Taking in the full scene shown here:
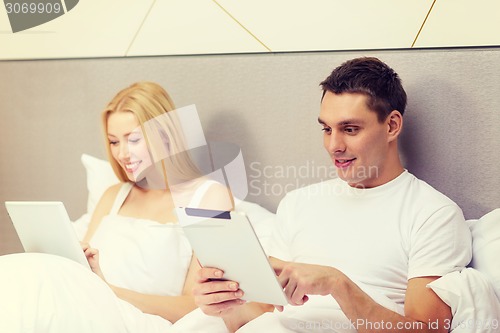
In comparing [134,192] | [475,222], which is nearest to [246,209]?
[134,192]

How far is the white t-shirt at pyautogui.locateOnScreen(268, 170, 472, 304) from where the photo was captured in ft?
5.08

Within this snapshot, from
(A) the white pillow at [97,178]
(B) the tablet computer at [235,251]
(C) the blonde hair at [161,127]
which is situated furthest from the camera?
(A) the white pillow at [97,178]

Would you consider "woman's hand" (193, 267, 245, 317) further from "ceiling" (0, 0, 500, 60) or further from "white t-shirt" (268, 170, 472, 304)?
"ceiling" (0, 0, 500, 60)

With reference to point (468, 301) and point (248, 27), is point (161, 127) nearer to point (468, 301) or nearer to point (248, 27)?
point (248, 27)

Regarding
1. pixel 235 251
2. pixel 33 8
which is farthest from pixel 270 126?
pixel 33 8

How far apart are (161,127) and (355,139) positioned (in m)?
0.65

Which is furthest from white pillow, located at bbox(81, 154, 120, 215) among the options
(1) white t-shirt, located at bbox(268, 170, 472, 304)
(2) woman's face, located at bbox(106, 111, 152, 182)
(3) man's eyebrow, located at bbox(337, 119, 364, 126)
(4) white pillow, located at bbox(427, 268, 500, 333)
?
(4) white pillow, located at bbox(427, 268, 500, 333)

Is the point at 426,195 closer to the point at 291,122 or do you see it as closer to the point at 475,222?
the point at 475,222

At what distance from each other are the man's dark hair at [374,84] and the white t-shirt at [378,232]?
183 mm

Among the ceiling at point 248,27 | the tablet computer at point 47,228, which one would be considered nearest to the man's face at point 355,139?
the ceiling at point 248,27

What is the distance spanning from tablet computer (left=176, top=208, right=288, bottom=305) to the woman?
379mm

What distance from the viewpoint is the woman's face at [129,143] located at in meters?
2.03

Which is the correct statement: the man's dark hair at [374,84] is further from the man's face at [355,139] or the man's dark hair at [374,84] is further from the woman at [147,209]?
the woman at [147,209]

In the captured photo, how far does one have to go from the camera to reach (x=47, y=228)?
1.82 m
